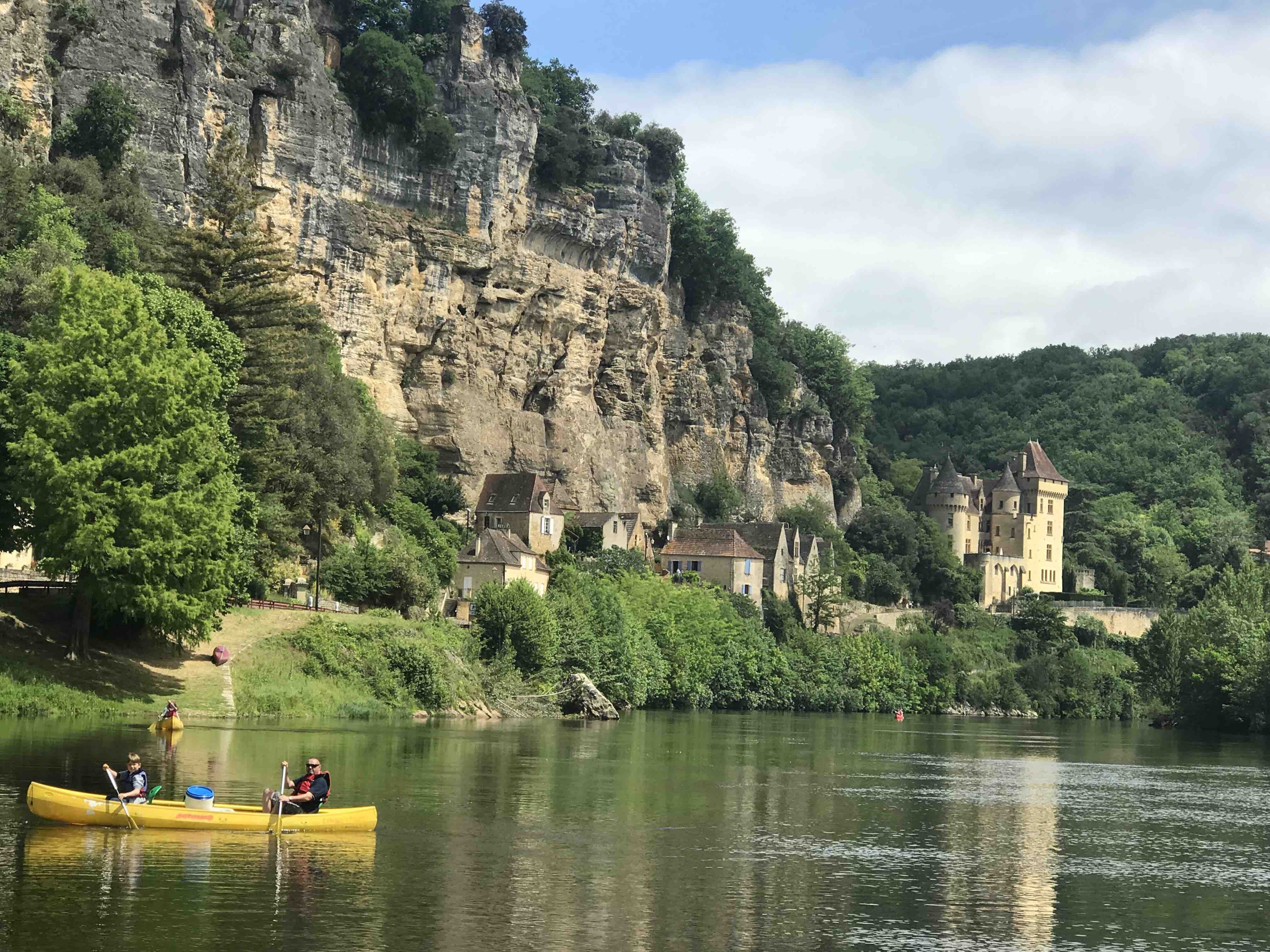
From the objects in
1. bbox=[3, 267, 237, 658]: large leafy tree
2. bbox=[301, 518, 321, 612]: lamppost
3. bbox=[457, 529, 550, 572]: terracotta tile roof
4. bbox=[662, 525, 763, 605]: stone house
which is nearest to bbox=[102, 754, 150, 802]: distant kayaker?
bbox=[3, 267, 237, 658]: large leafy tree

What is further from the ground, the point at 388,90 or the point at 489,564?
the point at 388,90

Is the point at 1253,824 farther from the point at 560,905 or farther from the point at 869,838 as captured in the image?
the point at 560,905

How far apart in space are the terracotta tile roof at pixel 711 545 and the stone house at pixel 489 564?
22950mm

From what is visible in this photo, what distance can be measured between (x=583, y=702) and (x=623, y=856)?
4356cm

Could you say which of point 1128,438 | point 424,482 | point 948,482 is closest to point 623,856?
point 424,482

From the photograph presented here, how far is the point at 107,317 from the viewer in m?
49.7

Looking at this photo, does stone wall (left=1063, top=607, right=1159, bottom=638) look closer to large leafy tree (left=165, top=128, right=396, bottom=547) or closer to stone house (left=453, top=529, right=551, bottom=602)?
stone house (left=453, top=529, right=551, bottom=602)

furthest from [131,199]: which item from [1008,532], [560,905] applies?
[1008,532]

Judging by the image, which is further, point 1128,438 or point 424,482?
point 1128,438

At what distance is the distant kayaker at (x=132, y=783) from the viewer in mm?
28078

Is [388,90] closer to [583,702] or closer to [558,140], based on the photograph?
[558,140]

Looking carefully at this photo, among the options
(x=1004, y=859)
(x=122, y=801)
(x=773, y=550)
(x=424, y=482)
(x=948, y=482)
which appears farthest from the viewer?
(x=948, y=482)

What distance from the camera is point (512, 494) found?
315 feet

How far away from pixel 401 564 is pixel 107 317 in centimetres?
2573
